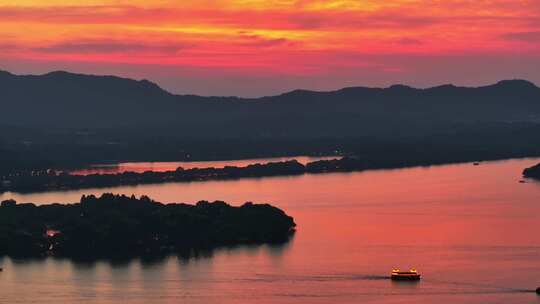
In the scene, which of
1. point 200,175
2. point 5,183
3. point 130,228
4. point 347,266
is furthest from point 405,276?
point 200,175

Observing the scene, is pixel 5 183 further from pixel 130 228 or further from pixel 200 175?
pixel 130 228

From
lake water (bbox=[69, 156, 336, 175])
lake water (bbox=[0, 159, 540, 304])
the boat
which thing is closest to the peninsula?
lake water (bbox=[0, 159, 540, 304])

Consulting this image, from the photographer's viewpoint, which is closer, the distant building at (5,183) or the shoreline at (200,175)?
the shoreline at (200,175)

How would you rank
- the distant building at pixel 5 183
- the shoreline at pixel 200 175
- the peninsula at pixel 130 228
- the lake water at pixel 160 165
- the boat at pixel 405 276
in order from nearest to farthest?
the boat at pixel 405 276 < the peninsula at pixel 130 228 < the shoreline at pixel 200 175 < the distant building at pixel 5 183 < the lake water at pixel 160 165

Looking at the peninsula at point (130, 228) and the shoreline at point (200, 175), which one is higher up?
the shoreline at point (200, 175)

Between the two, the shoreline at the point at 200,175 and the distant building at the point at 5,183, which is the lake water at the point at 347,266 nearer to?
the shoreline at the point at 200,175

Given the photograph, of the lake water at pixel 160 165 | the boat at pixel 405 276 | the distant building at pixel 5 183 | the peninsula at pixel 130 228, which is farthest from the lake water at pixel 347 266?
the lake water at pixel 160 165

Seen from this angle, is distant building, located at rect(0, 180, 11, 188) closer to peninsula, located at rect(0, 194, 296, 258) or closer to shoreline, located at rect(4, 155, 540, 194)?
shoreline, located at rect(4, 155, 540, 194)

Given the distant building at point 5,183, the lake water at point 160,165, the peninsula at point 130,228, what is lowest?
the peninsula at point 130,228

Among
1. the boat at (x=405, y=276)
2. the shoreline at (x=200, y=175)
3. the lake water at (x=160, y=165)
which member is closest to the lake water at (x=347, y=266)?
the boat at (x=405, y=276)

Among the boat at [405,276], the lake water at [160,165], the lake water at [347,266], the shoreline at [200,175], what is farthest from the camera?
the lake water at [160,165]
